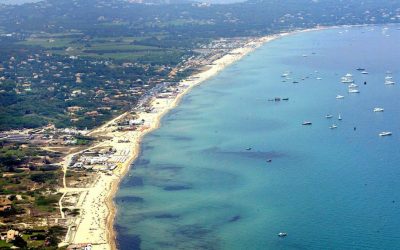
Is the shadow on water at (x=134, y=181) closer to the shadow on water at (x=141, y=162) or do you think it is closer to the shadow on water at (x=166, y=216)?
the shadow on water at (x=141, y=162)

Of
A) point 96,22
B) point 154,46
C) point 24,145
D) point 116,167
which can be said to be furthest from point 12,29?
point 116,167

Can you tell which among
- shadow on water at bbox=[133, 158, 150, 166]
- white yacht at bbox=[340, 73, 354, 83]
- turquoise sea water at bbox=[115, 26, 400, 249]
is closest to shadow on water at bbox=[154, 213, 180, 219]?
turquoise sea water at bbox=[115, 26, 400, 249]

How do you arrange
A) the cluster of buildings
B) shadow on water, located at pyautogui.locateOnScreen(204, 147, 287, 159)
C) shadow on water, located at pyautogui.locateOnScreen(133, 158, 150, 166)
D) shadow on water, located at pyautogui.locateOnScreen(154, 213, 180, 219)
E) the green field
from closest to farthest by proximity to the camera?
shadow on water, located at pyautogui.locateOnScreen(154, 213, 180, 219), the cluster of buildings, shadow on water, located at pyautogui.locateOnScreen(133, 158, 150, 166), shadow on water, located at pyautogui.locateOnScreen(204, 147, 287, 159), the green field

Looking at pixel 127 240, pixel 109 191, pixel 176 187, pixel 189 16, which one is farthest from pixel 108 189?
pixel 189 16

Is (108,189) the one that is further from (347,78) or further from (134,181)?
(347,78)

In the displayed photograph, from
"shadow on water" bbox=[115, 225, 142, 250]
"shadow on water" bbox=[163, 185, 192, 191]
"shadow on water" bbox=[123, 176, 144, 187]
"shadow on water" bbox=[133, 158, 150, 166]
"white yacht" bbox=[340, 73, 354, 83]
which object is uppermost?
"white yacht" bbox=[340, 73, 354, 83]

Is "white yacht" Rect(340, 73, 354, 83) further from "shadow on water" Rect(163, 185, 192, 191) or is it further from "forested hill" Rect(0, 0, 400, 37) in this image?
"forested hill" Rect(0, 0, 400, 37)

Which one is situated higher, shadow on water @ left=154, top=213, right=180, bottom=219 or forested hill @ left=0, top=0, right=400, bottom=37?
forested hill @ left=0, top=0, right=400, bottom=37
